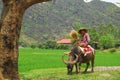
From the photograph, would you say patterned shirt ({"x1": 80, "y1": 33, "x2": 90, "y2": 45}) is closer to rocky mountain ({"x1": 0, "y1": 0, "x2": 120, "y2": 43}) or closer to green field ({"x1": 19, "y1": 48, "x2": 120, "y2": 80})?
green field ({"x1": 19, "y1": 48, "x2": 120, "y2": 80})

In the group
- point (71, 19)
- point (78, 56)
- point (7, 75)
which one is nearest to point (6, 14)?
point (7, 75)

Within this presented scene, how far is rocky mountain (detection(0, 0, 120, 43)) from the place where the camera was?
450 ft

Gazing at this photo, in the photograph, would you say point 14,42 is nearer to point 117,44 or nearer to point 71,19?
point 117,44

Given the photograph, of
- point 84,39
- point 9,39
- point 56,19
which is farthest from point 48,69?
point 56,19

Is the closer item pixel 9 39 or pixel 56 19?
pixel 9 39

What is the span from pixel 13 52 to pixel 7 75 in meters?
0.57

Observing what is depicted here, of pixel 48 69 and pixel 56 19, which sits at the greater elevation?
pixel 56 19

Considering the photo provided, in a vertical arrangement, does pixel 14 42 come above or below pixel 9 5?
below

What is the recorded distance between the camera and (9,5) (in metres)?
8.07

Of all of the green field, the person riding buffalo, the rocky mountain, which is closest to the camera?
the green field

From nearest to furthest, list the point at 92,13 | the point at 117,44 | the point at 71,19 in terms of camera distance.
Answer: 1. the point at 117,44
2. the point at 71,19
3. the point at 92,13

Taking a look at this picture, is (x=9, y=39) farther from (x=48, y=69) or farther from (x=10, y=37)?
(x=48, y=69)

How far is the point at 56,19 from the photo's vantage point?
161 m

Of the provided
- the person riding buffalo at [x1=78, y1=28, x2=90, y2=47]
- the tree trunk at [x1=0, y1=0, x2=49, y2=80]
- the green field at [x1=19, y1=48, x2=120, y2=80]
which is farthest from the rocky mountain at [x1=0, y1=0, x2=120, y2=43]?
the tree trunk at [x1=0, y1=0, x2=49, y2=80]
